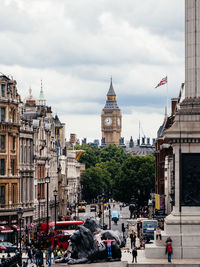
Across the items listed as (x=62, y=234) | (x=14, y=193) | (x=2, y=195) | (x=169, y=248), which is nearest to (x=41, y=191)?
(x=14, y=193)

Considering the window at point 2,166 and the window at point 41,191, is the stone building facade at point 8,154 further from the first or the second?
the window at point 41,191

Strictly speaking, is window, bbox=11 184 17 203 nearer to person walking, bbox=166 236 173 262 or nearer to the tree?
person walking, bbox=166 236 173 262

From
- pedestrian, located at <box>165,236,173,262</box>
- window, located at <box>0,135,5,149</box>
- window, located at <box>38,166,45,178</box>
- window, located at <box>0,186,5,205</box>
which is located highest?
window, located at <box>0,135,5,149</box>

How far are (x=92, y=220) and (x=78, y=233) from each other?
271cm

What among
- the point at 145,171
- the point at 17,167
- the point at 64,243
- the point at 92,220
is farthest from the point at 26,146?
the point at 145,171

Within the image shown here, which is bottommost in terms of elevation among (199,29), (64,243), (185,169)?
(64,243)

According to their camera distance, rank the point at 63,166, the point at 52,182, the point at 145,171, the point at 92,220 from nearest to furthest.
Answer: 1. the point at 92,220
2. the point at 52,182
3. the point at 63,166
4. the point at 145,171

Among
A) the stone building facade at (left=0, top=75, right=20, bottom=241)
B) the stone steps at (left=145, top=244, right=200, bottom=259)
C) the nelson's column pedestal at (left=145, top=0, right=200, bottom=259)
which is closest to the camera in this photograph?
the stone steps at (left=145, top=244, right=200, bottom=259)

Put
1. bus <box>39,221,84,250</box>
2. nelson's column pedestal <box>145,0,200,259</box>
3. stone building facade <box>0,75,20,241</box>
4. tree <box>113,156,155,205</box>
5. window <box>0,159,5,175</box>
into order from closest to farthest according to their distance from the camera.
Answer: nelson's column pedestal <box>145,0,200,259</box>, bus <box>39,221,84,250</box>, stone building facade <box>0,75,20,241</box>, window <box>0,159,5,175</box>, tree <box>113,156,155,205</box>

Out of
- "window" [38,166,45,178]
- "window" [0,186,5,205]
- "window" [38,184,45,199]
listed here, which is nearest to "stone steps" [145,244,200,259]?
"window" [0,186,5,205]

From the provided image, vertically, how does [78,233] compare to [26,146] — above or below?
below

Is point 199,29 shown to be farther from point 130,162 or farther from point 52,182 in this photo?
point 130,162

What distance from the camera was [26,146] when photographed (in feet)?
354

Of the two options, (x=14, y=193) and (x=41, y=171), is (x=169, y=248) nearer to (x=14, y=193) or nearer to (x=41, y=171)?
(x=14, y=193)
